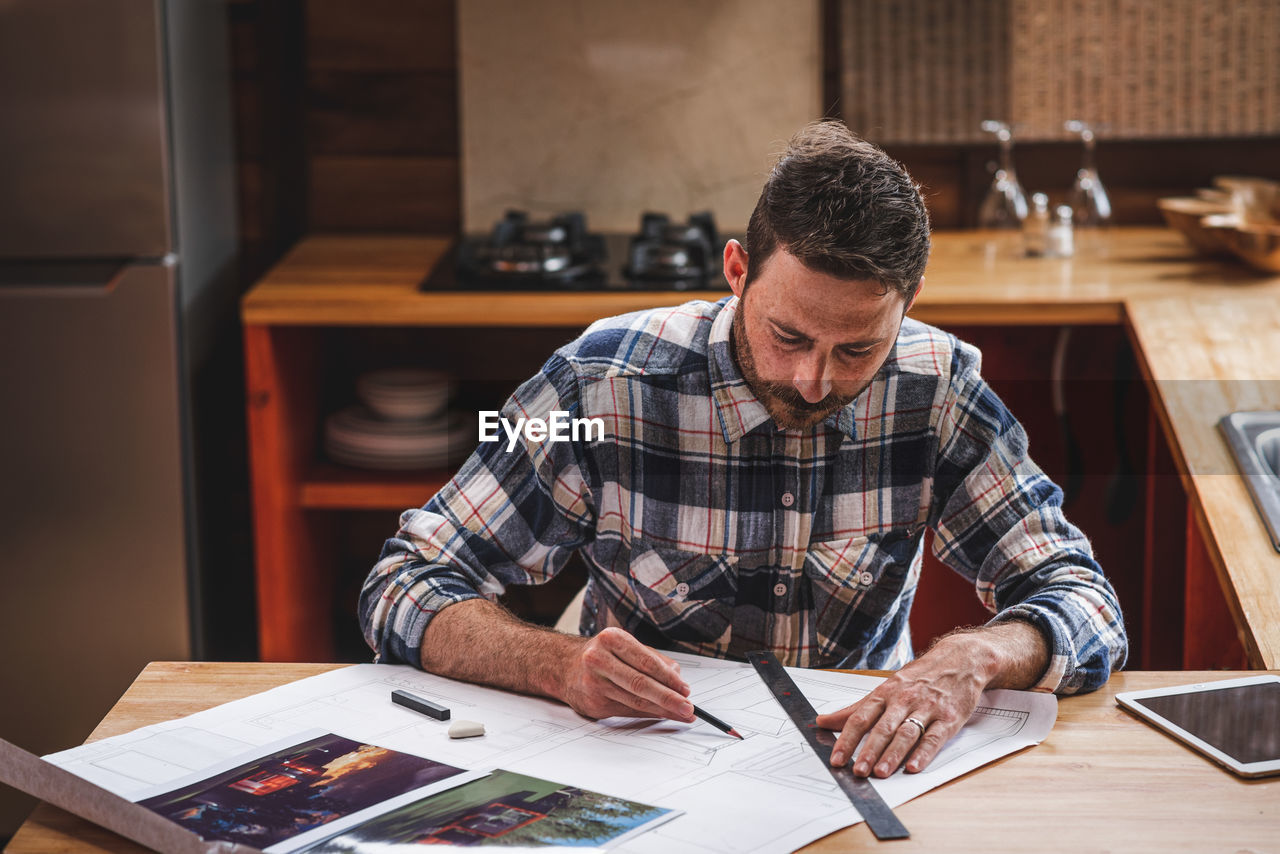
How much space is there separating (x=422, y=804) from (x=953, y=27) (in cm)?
223

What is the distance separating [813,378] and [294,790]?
0.62 metres

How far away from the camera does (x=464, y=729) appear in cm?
111

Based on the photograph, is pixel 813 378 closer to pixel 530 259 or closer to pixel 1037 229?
pixel 530 259

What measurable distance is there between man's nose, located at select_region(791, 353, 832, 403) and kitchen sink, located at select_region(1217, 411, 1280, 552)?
529 mm

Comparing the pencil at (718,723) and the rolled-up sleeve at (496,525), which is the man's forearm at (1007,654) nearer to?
the pencil at (718,723)

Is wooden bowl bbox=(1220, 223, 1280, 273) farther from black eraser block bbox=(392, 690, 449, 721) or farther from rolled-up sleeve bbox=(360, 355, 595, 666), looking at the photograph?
black eraser block bbox=(392, 690, 449, 721)

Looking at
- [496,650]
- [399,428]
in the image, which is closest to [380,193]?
[399,428]

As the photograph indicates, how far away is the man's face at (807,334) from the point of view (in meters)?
1.27

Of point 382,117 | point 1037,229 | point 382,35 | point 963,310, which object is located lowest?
point 963,310

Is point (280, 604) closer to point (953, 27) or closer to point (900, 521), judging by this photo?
point (900, 521)

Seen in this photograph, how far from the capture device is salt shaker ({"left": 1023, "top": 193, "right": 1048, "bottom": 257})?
2.54 meters

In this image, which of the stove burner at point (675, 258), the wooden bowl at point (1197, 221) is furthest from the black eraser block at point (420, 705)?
the wooden bowl at point (1197, 221)

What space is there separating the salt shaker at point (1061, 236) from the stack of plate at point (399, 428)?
1180 mm

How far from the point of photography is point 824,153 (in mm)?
1290
